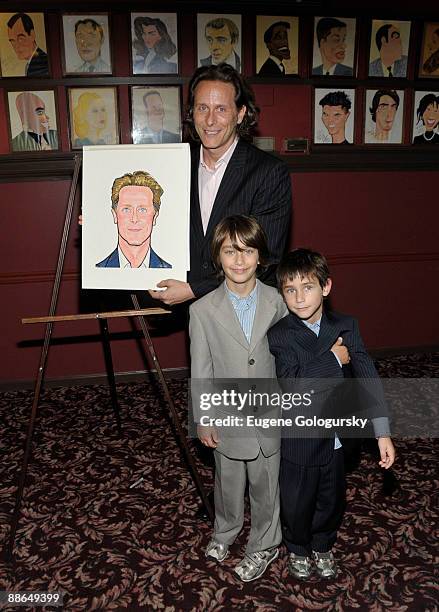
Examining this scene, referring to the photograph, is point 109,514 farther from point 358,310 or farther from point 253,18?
point 253,18

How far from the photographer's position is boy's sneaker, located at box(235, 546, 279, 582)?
2158 mm

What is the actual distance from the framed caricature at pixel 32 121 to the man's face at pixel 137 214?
1835 millimetres

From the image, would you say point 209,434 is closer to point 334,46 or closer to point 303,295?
point 303,295

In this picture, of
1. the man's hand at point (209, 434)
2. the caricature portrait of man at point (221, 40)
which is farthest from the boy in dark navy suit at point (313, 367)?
the caricature portrait of man at point (221, 40)

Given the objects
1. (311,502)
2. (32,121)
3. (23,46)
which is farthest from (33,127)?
(311,502)

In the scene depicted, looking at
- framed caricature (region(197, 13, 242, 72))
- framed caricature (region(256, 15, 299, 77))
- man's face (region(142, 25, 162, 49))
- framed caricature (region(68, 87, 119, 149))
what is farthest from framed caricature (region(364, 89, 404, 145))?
framed caricature (region(68, 87, 119, 149))

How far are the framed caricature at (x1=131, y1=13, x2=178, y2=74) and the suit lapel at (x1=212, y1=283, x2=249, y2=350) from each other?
95.2 inches

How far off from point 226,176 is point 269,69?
2.08m

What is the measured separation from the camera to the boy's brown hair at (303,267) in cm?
188

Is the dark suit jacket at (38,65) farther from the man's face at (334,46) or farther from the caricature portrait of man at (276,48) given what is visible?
the man's face at (334,46)

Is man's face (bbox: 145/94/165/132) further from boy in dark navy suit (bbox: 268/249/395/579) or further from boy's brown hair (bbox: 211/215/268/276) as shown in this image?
boy in dark navy suit (bbox: 268/249/395/579)

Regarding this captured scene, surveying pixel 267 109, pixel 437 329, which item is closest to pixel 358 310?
pixel 437 329

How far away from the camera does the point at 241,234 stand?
1.89m

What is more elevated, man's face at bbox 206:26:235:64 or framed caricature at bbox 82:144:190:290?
man's face at bbox 206:26:235:64
